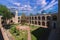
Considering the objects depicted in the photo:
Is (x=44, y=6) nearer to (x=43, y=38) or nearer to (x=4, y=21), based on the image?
(x=4, y=21)

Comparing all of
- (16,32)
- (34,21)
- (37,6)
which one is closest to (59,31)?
(16,32)

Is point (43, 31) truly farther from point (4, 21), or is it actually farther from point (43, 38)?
point (4, 21)

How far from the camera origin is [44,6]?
69750 millimetres

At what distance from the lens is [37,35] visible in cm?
2805

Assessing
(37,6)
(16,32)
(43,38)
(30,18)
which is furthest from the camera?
(37,6)

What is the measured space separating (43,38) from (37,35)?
1.64m

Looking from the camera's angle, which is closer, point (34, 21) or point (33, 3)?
point (34, 21)

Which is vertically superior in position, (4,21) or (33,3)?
(33,3)

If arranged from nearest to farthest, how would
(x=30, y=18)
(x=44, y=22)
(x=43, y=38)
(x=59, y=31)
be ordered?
(x=59, y=31) → (x=43, y=38) → (x=44, y=22) → (x=30, y=18)

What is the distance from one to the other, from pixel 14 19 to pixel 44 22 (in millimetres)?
10178

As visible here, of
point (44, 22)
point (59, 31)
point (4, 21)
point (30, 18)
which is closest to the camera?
point (59, 31)

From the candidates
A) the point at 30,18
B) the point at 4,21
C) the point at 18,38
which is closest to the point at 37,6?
the point at 30,18

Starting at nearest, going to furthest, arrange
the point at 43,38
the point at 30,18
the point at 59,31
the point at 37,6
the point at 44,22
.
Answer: the point at 59,31 < the point at 43,38 < the point at 44,22 < the point at 30,18 < the point at 37,6

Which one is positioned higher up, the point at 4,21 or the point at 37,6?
the point at 37,6
